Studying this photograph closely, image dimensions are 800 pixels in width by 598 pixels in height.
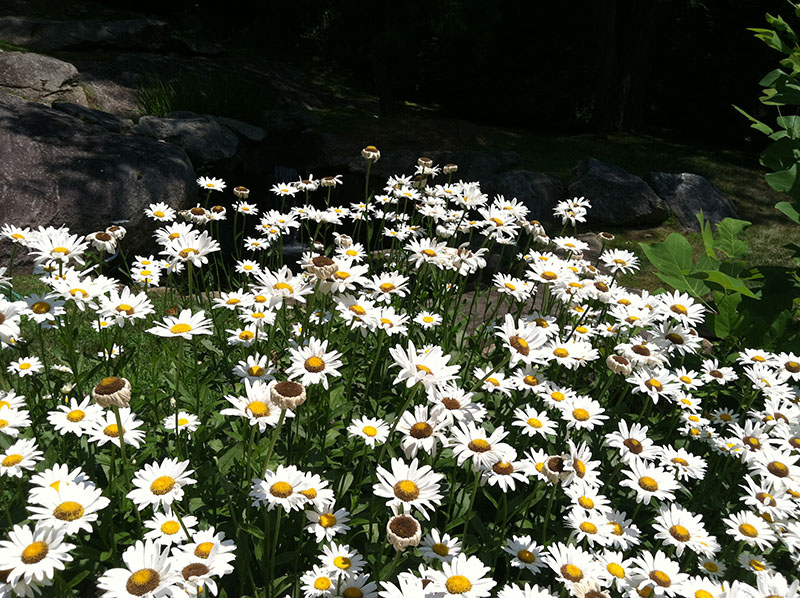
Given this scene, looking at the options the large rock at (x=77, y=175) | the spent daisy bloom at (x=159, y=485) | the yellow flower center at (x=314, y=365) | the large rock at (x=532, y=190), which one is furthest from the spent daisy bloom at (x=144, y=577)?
the large rock at (x=532, y=190)

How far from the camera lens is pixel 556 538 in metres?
2.13

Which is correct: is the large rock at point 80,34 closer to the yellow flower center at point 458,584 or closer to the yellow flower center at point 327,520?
the yellow flower center at point 327,520

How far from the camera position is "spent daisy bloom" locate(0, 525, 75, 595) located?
4.19ft

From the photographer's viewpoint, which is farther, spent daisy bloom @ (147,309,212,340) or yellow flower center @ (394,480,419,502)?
spent daisy bloom @ (147,309,212,340)

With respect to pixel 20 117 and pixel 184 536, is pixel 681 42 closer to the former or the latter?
pixel 20 117

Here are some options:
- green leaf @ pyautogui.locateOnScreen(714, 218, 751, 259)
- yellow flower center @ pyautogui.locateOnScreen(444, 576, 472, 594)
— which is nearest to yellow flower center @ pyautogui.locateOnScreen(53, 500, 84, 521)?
yellow flower center @ pyautogui.locateOnScreen(444, 576, 472, 594)

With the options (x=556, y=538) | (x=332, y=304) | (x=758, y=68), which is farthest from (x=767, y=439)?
(x=758, y=68)

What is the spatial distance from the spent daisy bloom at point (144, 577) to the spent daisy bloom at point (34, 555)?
0.11m

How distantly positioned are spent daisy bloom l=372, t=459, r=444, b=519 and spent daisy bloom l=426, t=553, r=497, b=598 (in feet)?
0.50

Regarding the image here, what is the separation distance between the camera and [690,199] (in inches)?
325

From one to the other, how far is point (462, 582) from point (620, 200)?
24.0 feet

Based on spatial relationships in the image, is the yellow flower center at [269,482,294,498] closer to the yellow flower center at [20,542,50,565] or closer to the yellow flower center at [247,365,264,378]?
the yellow flower center at [20,542,50,565]

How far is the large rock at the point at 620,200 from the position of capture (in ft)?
25.8

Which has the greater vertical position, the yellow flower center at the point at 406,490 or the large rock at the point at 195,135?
the yellow flower center at the point at 406,490
